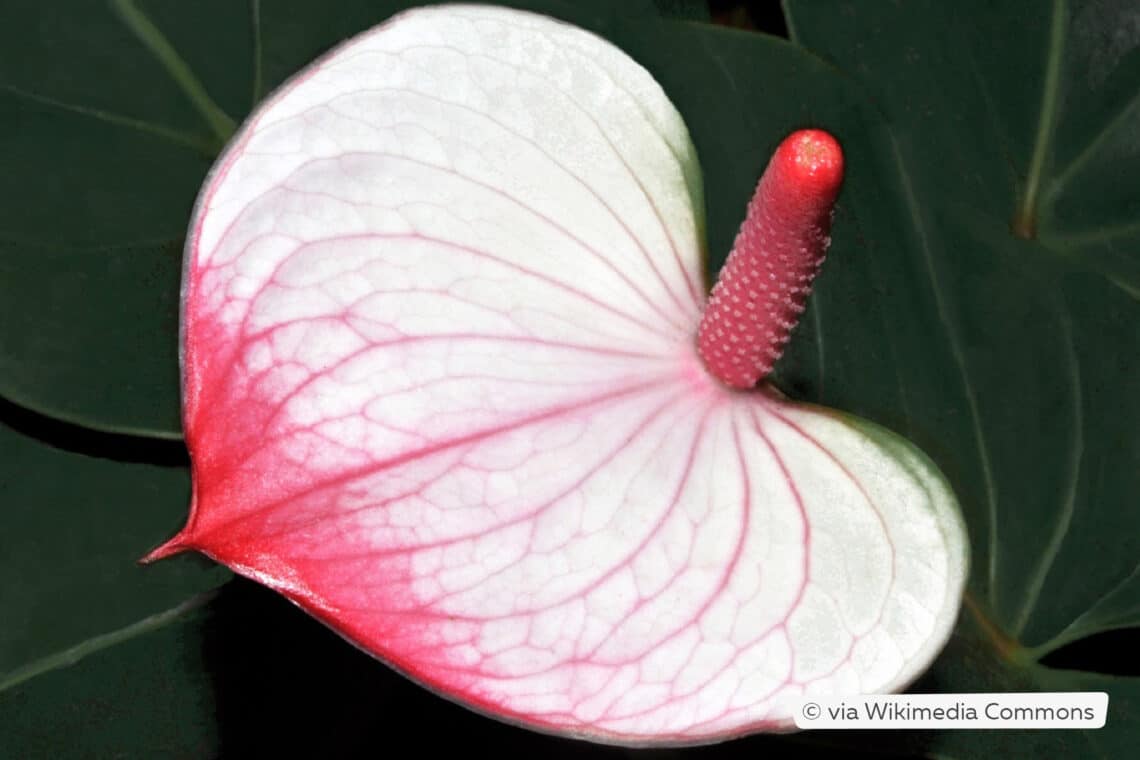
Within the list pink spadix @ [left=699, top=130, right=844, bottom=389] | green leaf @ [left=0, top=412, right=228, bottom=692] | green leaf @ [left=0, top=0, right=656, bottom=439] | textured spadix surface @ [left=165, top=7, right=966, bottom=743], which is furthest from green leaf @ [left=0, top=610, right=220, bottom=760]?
pink spadix @ [left=699, top=130, right=844, bottom=389]

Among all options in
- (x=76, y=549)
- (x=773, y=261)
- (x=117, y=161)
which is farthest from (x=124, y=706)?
(x=773, y=261)

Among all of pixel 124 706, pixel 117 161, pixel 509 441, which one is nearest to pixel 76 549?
pixel 124 706

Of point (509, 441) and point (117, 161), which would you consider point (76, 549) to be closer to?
point (117, 161)

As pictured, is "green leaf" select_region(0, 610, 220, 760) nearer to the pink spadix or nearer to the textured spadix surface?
the textured spadix surface

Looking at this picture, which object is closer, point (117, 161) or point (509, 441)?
point (509, 441)

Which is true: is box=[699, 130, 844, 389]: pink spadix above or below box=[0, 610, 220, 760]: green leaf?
above

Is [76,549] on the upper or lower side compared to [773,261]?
lower

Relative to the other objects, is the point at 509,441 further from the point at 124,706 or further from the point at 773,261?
the point at 124,706
